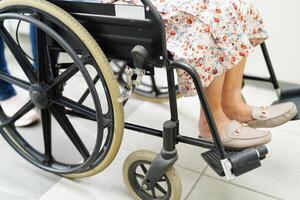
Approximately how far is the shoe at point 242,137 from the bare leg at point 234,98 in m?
0.09

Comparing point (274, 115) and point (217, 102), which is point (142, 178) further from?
point (274, 115)

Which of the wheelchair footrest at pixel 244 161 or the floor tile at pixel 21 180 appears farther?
the floor tile at pixel 21 180

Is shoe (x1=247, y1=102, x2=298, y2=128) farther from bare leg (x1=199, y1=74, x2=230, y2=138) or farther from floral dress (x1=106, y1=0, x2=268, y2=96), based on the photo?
floral dress (x1=106, y1=0, x2=268, y2=96)

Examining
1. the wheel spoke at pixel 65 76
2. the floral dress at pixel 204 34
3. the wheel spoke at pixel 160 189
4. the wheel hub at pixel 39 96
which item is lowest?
the wheel spoke at pixel 160 189

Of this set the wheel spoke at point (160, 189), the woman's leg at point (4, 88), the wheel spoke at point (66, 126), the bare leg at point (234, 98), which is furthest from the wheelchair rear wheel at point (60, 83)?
the bare leg at point (234, 98)

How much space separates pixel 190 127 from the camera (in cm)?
144

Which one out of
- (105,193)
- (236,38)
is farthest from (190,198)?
(236,38)

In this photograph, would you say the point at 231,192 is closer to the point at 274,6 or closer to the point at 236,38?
the point at 236,38

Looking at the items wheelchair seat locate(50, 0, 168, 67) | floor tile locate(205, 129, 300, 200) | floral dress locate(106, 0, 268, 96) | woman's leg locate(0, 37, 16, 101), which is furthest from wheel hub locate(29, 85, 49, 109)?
floor tile locate(205, 129, 300, 200)

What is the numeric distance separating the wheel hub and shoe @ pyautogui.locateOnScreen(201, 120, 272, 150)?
471mm

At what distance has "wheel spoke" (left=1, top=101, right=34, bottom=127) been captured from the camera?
1098 mm

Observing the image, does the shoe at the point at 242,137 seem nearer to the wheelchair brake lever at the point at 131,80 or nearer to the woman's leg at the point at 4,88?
the wheelchair brake lever at the point at 131,80

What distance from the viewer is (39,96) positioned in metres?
1.01

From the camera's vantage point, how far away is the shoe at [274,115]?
1.03 metres
